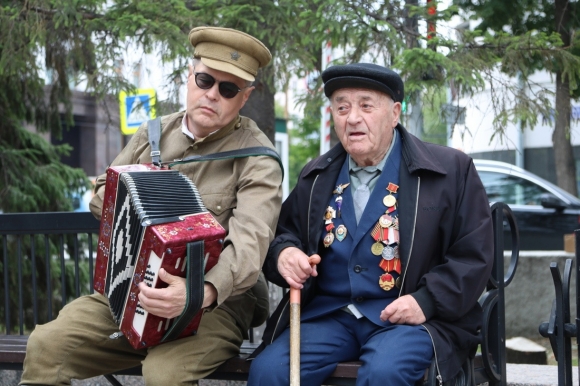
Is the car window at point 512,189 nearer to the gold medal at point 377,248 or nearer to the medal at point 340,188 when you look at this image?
the medal at point 340,188

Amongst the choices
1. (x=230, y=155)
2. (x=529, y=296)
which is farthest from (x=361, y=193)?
(x=529, y=296)

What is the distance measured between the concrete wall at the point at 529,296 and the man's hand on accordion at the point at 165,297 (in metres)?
5.01

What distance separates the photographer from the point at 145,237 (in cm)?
325

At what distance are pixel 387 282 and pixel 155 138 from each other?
1283mm

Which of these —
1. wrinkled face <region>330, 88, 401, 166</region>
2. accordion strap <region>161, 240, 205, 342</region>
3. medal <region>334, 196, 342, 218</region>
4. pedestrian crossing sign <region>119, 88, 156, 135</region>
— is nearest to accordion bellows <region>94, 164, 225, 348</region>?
accordion strap <region>161, 240, 205, 342</region>

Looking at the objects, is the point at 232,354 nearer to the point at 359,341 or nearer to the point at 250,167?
the point at 359,341

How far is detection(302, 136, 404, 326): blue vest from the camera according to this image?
359 cm

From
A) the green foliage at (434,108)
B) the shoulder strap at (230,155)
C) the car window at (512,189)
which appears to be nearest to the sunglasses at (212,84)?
the shoulder strap at (230,155)

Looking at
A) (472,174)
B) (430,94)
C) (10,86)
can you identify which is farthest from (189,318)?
(10,86)

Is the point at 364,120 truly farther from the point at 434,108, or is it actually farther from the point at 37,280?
the point at 37,280

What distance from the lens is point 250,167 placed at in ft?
12.7

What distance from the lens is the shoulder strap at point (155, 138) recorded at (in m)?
3.92

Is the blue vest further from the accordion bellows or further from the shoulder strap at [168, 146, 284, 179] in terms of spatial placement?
the accordion bellows

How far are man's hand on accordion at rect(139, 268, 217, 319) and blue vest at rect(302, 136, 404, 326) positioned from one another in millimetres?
656
